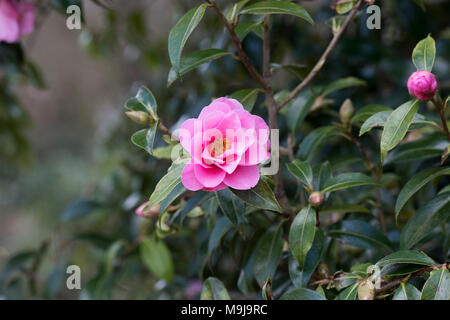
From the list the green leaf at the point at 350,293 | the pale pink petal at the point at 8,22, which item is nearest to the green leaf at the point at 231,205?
the green leaf at the point at 350,293

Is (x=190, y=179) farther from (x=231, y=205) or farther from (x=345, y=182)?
(x=345, y=182)

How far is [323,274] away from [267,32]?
1.24 ft

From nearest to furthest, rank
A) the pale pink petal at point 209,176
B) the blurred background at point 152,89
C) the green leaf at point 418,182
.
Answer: the pale pink petal at point 209,176, the green leaf at point 418,182, the blurred background at point 152,89

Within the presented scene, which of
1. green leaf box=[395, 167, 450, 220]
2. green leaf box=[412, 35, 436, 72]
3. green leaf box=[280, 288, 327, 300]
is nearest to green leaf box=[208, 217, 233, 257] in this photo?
green leaf box=[280, 288, 327, 300]

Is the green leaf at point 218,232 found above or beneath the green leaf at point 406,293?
above

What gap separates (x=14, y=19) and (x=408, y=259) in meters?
0.86

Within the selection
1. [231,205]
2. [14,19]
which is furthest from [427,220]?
[14,19]

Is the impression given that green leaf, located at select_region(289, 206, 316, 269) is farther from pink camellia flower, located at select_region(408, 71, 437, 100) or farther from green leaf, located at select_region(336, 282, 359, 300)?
pink camellia flower, located at select_region(408, 71, 437, 100)

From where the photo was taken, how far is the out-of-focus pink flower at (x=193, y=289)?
106 cm

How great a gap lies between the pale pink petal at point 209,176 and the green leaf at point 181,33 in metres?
0.14

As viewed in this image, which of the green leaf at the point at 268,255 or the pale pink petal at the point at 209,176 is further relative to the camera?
the green leaf at the point at 268,255

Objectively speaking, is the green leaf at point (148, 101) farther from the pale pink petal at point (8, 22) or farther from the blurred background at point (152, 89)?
the pale pink petal at point (8, 22)

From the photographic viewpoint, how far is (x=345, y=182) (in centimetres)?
69
